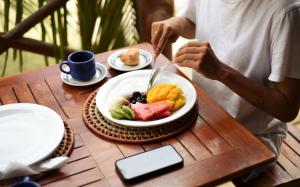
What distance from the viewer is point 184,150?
3.46 feet

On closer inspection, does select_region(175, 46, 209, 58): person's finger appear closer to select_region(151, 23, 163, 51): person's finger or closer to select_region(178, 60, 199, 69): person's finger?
select_region(178, 60, 199, 69): person's finger

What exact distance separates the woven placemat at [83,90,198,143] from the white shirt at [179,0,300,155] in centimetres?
27

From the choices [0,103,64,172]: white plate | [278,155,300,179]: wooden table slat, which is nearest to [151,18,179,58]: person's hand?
[0,103,64,172]: white plate

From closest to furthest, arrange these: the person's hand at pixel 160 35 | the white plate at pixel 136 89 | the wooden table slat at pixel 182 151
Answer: the wooden table slat at pixel 182 151 < the white plate at pixel 136 89 < the person's hand at pixel 160 35

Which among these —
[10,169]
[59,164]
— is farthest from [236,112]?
[10,169]

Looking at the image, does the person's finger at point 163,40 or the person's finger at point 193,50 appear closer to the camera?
the person's finger at point 193,50

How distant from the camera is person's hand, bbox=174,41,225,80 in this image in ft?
3.87

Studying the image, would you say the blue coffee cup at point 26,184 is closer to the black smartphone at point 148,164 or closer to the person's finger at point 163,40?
the black smartphone at point 148,164

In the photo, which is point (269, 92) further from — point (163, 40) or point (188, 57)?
point (163, 40)

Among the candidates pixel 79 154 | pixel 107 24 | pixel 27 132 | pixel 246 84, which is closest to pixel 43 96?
pixel 27 132

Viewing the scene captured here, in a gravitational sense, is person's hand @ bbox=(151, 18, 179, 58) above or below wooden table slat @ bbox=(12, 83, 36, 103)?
above

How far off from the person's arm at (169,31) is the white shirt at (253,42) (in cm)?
6

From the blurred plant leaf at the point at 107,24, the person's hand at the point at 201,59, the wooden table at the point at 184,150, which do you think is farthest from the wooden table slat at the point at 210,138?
the blurred plant leaf at the point at 107,24

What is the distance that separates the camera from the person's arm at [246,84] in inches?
46.9
